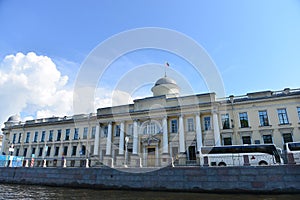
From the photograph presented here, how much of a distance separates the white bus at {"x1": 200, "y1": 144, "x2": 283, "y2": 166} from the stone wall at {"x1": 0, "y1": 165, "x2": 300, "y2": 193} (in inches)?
179

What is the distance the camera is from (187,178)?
52.4 ft

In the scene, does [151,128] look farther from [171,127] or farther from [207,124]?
[207,124]

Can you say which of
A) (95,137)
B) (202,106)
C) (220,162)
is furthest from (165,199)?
(95,137)

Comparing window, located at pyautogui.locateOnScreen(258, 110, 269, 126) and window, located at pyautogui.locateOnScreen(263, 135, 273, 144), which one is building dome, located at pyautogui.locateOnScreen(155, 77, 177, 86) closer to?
window, located at pyautogui.locateOnScreen(258, 110, 269, 126)

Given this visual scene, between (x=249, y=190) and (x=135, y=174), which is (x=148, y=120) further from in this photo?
(x=249, y=190)

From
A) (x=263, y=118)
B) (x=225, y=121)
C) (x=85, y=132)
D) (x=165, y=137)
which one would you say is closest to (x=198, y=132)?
(x=225, y=121)

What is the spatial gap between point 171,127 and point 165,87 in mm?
8010

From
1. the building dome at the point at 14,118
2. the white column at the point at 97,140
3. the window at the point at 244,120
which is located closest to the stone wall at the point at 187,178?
the white column at the point at 97,140

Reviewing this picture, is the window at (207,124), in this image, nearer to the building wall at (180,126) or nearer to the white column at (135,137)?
the building wall at (180,126)

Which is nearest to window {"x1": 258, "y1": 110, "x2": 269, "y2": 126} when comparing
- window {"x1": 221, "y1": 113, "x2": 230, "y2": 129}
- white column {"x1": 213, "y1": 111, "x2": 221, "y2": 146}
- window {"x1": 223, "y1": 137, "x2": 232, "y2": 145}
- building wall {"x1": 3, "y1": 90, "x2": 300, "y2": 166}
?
building wall {"x1": 3, "y1": 90, "x2": 300, "y2": 166}

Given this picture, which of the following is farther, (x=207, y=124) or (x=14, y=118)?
(x=14, y=118)

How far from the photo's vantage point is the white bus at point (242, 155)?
19.0 m

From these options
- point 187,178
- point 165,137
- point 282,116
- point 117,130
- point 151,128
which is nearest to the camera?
point 187,178

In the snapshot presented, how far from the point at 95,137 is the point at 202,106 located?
61.3 ft
